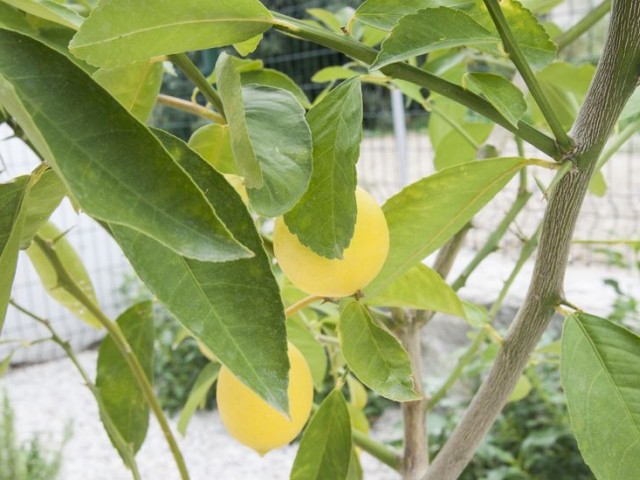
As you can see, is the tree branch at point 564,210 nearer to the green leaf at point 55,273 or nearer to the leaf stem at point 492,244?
the leaf stem at point 492,244

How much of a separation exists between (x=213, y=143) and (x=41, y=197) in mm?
108

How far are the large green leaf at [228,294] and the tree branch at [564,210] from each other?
0.35 ft

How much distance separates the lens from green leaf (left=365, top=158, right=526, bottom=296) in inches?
9.9

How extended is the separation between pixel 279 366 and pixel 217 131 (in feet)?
0.51

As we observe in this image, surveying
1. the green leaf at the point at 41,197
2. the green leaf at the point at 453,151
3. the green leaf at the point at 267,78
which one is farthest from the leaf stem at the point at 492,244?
the green leaf at the point at 41,197

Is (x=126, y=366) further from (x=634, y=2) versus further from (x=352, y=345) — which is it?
(x=634, y=2)

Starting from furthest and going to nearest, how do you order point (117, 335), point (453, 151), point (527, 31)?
point (453, 151) → point (117, 335) → point (527, 31)

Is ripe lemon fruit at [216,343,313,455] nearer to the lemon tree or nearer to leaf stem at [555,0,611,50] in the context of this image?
the lemon tree

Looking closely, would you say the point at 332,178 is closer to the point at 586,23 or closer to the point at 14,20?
the point at 14,20

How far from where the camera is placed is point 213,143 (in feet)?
1.00

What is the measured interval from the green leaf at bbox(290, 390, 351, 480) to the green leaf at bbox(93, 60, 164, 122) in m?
0.14

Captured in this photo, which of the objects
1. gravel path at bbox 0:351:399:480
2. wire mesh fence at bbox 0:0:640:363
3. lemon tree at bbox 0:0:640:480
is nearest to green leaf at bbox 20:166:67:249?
lemon tree at bbox 0:0:640:480

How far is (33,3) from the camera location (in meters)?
0.20

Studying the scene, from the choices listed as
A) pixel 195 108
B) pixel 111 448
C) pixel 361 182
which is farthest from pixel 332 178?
pixel 361 182
